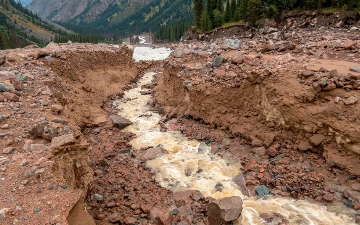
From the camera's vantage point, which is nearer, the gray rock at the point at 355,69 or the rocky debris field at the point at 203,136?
the rocky debris field at the point at 203,136

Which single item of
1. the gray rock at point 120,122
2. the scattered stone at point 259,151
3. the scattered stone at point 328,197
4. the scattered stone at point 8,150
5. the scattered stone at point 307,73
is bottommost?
the scattered stone at point 328,197

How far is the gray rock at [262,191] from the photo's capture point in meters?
9.66

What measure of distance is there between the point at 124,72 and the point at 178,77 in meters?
9.71

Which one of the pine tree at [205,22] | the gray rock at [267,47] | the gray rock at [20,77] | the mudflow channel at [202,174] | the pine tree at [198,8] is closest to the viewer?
the mudflow channel at [202,174]

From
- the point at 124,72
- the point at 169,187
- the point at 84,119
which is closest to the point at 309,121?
the point at 169,187

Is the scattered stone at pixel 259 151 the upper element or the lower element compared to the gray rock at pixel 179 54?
lower

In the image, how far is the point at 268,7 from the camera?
165 ft

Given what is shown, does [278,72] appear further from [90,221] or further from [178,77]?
[90,221]

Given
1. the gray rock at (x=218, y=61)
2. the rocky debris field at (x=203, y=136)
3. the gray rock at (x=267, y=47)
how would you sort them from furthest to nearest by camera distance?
the gray rock at (x=267, y=47)
the gray rock at (x=218, y=61)
the rocky debris field at (x=203, y=136)

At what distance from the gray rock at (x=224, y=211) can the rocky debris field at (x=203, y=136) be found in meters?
0.03

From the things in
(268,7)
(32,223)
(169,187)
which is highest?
(268,7)

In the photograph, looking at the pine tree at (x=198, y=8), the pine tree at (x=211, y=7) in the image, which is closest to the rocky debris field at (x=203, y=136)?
the pine tree at (x=211, y=7)

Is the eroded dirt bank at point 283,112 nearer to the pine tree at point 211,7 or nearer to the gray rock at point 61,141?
the gray rock at point 61,141

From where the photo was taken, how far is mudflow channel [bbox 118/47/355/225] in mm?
8531
